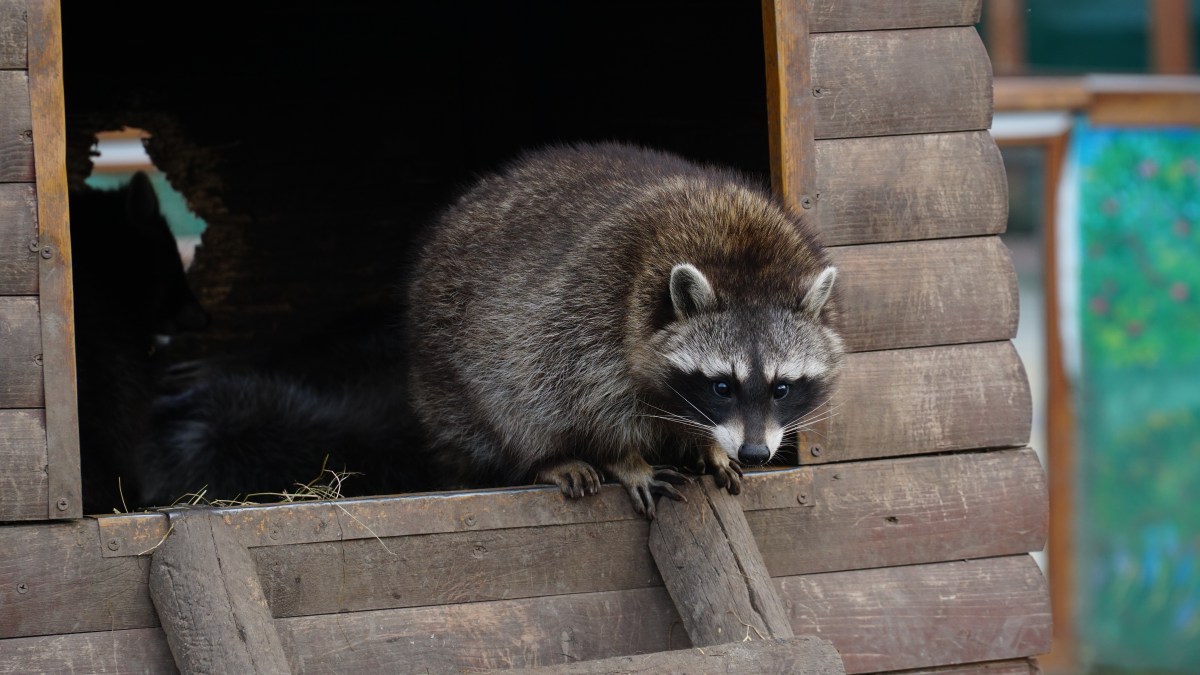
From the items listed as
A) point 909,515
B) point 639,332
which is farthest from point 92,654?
point 909,515

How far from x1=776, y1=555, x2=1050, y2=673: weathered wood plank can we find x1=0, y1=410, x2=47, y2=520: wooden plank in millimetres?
1750

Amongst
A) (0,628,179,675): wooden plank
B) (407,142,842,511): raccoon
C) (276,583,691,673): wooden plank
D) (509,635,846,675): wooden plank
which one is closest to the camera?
(509,635,846,675): wooden plank

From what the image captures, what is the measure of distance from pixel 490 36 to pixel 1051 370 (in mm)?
4093

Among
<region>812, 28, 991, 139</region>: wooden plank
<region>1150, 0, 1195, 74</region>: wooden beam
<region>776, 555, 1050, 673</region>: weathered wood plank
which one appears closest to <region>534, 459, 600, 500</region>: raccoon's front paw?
<region>776, 555, 1050, 673</region>: weathered wood plank

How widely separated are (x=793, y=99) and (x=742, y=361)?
0.72 m

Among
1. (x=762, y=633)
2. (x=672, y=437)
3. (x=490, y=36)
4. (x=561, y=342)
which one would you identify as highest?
(x=490, y=36)

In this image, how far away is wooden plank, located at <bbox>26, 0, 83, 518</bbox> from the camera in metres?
3.20

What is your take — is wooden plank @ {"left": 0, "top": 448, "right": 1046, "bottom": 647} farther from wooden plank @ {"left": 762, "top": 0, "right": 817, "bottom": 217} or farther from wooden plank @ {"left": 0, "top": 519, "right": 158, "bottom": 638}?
wooden plank @ {"left": 762, "top": 0, "right": 817, "bottom": 217}

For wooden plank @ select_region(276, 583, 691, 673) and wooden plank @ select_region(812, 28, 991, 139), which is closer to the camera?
wooden plank @ select_region(276, 583, 691, 673)

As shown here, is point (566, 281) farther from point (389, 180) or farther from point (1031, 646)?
point (389, 180)

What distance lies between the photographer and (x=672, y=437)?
376 cm

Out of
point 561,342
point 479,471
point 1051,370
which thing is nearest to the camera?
point 561,342

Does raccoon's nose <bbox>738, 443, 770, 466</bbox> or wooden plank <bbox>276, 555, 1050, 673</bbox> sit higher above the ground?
raccoon's nose <bbox>738, 443, 770, 466</bbox>

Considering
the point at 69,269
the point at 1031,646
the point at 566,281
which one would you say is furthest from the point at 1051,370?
the point at 69,269
